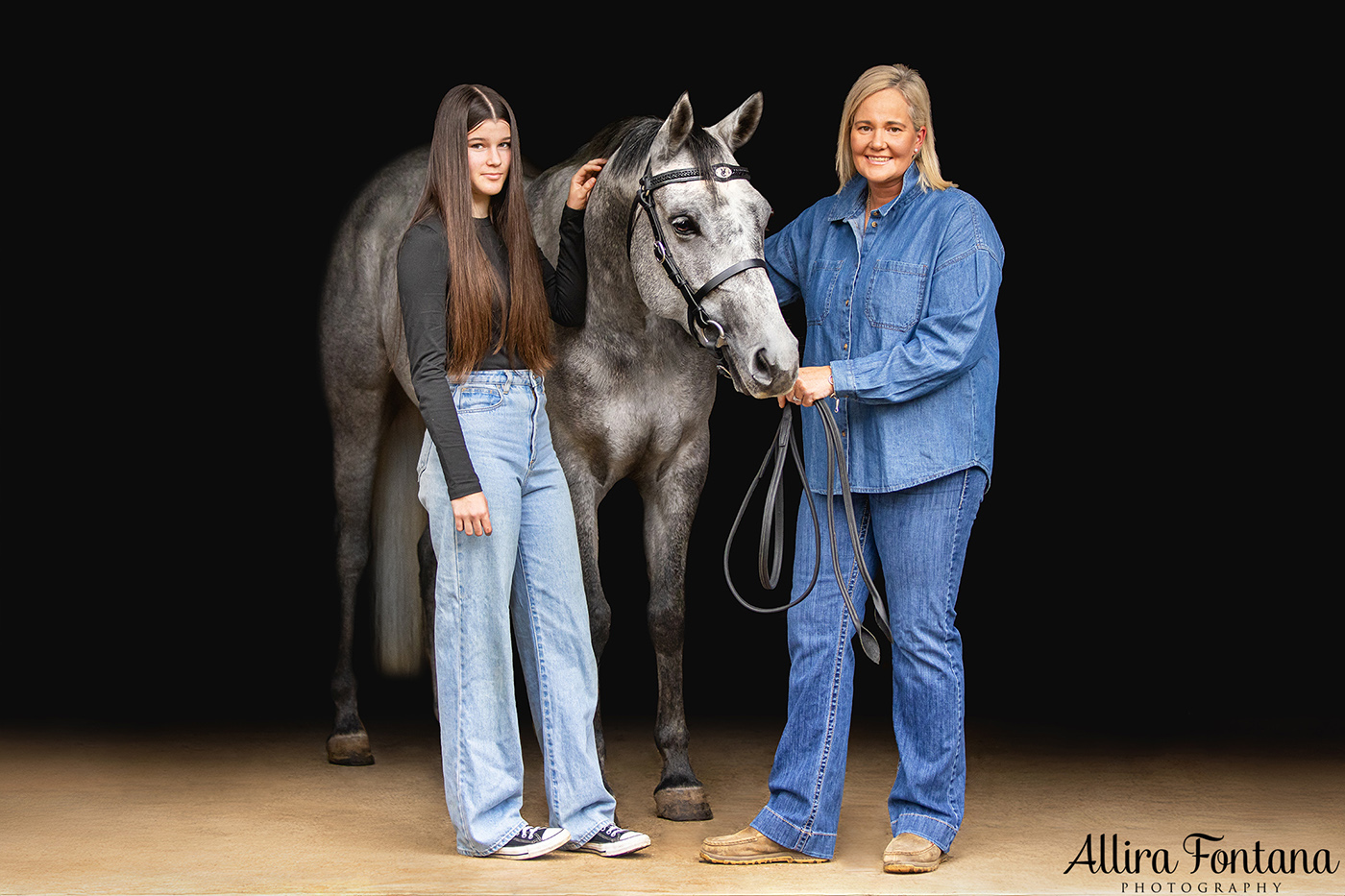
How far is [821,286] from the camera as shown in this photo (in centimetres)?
373

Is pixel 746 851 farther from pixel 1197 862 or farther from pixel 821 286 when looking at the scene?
pixel 821 286

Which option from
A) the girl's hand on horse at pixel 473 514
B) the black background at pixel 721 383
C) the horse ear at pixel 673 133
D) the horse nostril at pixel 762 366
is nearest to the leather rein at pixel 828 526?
the horse nostril at pixel 762 366

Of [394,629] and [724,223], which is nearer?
[724,223]

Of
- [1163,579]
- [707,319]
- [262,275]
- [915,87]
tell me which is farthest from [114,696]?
[1163,579]

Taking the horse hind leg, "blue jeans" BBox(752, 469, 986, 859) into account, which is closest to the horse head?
"blue jeans" BBox(752, 469, 986, 859)

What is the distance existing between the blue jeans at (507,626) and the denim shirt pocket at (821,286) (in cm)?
70

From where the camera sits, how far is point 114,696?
5824 mm

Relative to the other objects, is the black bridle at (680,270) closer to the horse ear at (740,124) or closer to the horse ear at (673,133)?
the horse ear at (673,133)

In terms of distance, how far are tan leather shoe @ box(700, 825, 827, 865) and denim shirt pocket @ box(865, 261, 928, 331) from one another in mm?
1250

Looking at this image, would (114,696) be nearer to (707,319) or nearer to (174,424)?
(174,424)

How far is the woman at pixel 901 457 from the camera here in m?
3.49

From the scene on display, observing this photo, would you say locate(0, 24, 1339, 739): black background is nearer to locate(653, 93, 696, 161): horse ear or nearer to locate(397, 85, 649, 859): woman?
locate(397, 85, 649, 859): woman

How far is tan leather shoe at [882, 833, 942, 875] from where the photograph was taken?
11.5 feet

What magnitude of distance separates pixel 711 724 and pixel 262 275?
391cm
